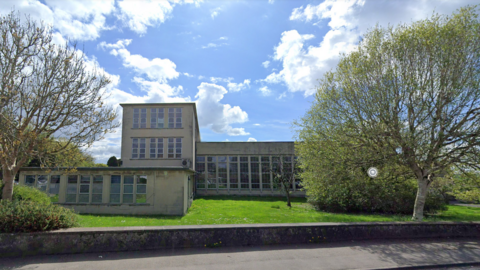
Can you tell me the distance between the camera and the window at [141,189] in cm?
1698

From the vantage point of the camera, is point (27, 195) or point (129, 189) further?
point (129, 189)

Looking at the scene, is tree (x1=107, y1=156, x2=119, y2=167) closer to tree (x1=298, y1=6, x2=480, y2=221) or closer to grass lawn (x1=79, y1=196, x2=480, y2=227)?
grass lawn (x1=79, y1=196, x2=480, y2=227)

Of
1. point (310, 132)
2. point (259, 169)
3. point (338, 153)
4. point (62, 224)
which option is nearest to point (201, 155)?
point (259, 169)

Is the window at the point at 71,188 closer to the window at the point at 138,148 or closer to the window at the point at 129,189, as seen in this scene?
the window at the point at 129,189

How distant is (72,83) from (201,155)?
23206 mm

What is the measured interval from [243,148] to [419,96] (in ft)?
77.1

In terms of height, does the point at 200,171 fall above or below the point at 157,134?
below

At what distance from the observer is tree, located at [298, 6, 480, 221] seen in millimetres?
10547

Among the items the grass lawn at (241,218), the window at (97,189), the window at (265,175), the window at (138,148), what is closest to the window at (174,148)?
the window at (138,148)

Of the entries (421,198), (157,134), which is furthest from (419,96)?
(157,134)

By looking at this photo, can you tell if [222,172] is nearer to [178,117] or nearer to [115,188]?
[178,117]

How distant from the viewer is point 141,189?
56.2 ft

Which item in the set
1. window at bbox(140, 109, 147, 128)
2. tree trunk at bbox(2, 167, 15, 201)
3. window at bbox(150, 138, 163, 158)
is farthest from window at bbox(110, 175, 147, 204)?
window at bbox(140, 109, 147, 128)

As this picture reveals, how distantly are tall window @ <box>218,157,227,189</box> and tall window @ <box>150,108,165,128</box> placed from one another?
8.17 meters
